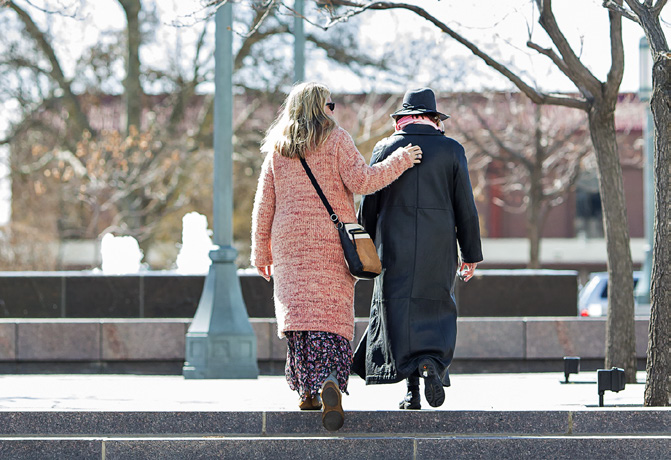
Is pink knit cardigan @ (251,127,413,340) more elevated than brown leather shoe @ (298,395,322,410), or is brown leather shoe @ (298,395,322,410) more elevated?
pink knit cardigan @ (251,127,413,340)

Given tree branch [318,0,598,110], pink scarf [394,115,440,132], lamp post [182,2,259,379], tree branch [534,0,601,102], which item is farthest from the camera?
lamp post [182,2,259,379]

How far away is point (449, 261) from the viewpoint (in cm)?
618

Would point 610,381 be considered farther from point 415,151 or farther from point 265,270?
point 265,270

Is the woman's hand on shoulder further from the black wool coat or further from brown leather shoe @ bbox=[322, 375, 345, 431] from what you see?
brown leather shoe @ bbox=[322, 375, 345, 431]

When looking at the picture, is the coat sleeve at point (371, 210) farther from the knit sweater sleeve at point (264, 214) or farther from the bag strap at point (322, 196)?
the knit sweater sleeve at point (264, 214)

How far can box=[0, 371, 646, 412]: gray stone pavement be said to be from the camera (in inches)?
267

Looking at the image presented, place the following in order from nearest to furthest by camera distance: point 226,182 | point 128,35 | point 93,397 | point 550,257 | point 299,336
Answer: point 299,336
point 93,397
point 226,182
point 128,35
point 550,257

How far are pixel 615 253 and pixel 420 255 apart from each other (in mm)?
3751

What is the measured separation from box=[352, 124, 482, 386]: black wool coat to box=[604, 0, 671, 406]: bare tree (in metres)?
1.38

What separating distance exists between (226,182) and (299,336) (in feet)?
15.9

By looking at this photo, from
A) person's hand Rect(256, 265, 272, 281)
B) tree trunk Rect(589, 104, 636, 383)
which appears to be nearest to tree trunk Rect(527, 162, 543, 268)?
tree trunk Rect(589, 104, 636, 383)

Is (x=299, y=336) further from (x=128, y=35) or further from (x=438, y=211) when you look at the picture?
(x=128, y=35)

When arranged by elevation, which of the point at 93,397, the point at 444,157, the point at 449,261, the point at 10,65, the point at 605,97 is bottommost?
the point at 93,397

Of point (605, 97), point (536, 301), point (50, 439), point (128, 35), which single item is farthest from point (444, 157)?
point (128, 35)
